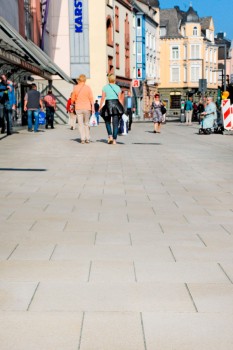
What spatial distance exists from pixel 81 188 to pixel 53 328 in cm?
483

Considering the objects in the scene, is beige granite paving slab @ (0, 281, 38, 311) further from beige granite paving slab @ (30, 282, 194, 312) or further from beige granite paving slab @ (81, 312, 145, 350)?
beige granite paving slab @ (81, 312, 145, 350)

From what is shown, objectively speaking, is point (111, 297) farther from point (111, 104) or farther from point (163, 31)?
point (163, 31)

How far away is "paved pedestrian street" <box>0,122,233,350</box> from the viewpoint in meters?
2.68

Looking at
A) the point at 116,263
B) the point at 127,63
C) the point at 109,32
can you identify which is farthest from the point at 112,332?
the point at 127,63

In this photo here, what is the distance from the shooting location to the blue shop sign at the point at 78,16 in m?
40.6

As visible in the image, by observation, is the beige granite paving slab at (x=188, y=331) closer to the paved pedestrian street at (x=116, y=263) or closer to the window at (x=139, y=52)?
the paved pedestrian street at (x=116, y=263)

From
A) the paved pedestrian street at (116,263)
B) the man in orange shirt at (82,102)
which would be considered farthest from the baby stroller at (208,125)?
the paved pedestrian street at (116,263)

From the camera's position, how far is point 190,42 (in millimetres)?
85500

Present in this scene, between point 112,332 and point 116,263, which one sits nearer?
point 112,332

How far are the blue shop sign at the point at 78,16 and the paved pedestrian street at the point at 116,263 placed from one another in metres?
34.2

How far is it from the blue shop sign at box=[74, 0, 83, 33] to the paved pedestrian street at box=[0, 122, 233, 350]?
34.2 meters

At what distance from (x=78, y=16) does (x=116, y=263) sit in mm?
38994

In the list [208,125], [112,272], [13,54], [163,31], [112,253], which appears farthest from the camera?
[163,31]

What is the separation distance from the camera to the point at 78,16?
40812 millimetres
